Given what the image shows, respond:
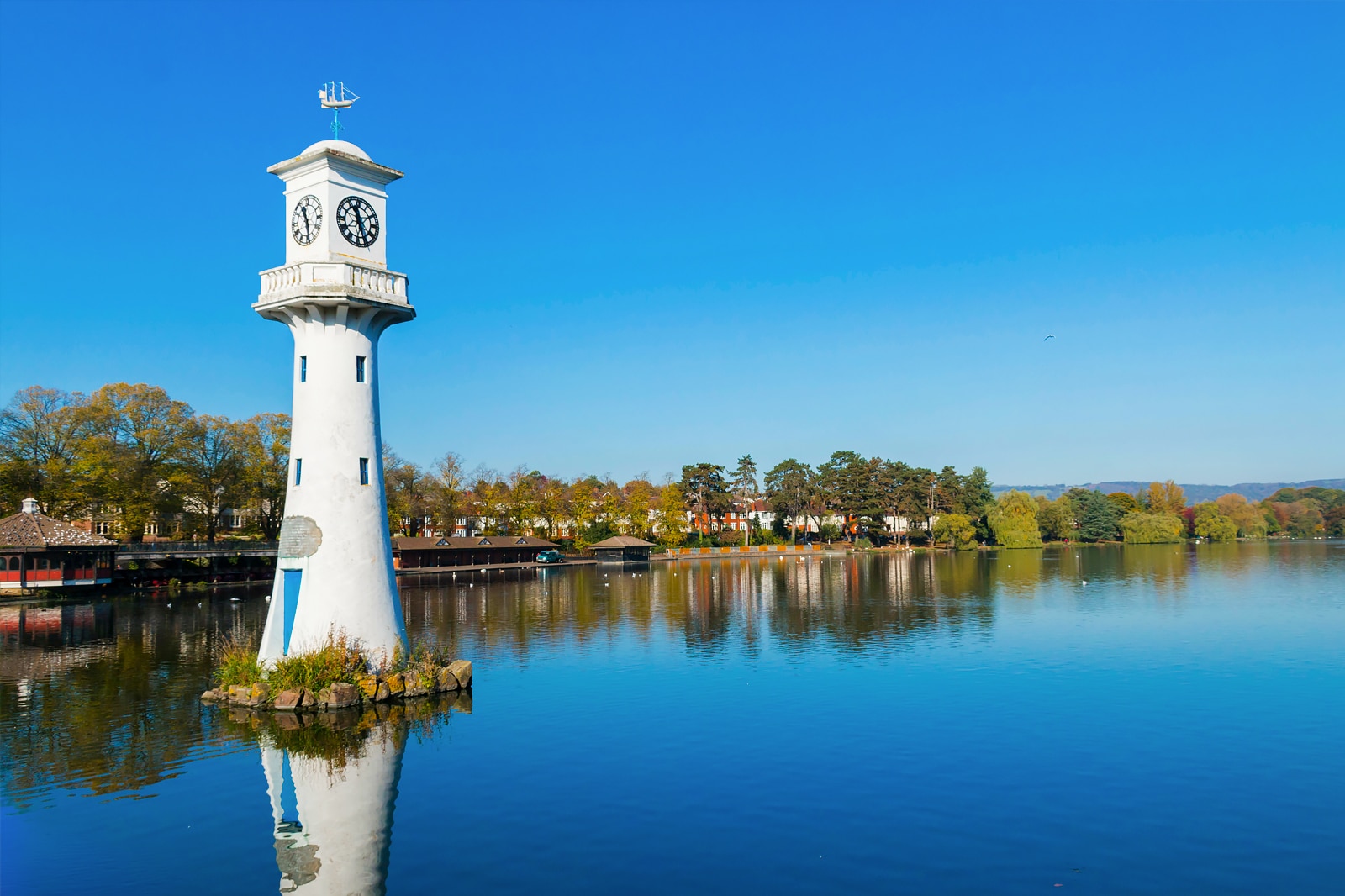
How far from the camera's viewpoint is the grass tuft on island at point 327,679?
73.7 ft

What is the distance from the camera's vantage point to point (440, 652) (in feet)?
87.9

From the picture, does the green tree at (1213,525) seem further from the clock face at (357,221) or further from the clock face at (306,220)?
the clock face at (306,220)

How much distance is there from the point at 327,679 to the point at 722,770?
1071 cm

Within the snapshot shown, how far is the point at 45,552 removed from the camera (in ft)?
178

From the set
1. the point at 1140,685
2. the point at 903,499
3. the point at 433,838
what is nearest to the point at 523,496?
the point at 903,499

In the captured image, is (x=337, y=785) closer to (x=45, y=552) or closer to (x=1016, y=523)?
Answer: (x=45, y=552)

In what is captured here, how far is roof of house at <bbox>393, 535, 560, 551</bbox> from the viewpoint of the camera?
84.4 meters

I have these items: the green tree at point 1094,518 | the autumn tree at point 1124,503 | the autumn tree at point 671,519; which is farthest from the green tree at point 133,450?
the autumn tree at point 1124,503

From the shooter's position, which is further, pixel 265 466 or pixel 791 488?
pixel 791 488

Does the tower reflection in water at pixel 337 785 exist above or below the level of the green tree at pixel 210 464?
below

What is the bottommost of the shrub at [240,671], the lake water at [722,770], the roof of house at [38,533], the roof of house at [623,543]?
the lake water at [722,770]

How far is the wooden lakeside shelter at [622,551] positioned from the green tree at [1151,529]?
8223 cm

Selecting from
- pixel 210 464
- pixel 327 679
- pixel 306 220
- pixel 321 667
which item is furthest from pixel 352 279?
pixel 210 464

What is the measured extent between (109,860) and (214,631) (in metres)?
28.4
